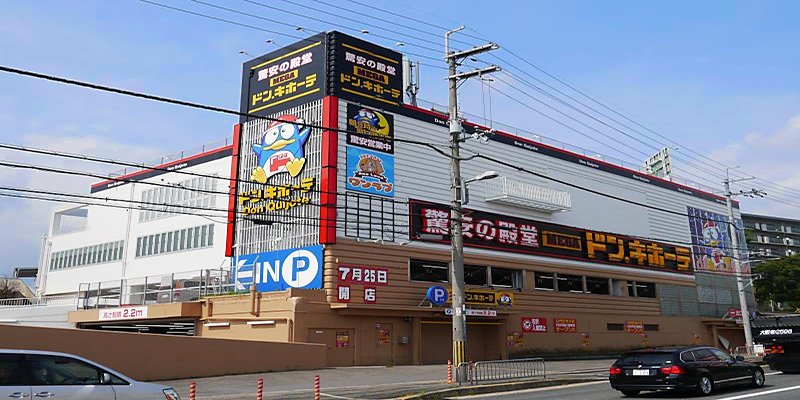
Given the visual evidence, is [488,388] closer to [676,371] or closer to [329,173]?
[676,371]

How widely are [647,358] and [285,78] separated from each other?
25.2m

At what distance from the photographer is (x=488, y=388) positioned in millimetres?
19047

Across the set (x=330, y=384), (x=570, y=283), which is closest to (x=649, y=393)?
(x=330, y=384)

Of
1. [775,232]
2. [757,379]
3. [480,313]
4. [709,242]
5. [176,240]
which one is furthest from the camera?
[775,232]

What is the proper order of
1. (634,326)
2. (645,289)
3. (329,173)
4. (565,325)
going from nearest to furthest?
(329,173)
(565,325)
(634,326)
(645,289)

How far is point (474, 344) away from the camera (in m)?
37.8

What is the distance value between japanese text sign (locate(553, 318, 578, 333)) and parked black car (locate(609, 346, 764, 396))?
24.2 meters

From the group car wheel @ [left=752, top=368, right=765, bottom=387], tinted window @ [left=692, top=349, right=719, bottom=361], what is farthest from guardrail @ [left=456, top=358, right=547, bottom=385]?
car wheel @ [left=752, top=368, right=765, bottom=387]

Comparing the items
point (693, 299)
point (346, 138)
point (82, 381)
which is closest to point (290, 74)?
point (346, 138)

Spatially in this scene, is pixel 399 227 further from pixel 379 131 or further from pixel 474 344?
pixel 474 344

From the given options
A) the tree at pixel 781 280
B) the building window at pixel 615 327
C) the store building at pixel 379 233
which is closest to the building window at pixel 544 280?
the store building at pixel 379 233

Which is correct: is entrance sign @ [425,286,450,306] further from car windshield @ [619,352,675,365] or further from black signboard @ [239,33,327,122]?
car windshield @ [619,352,675,365]

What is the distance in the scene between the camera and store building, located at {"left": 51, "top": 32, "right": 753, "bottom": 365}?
1232 inches

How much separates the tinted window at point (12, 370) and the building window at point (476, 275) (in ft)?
95.9
